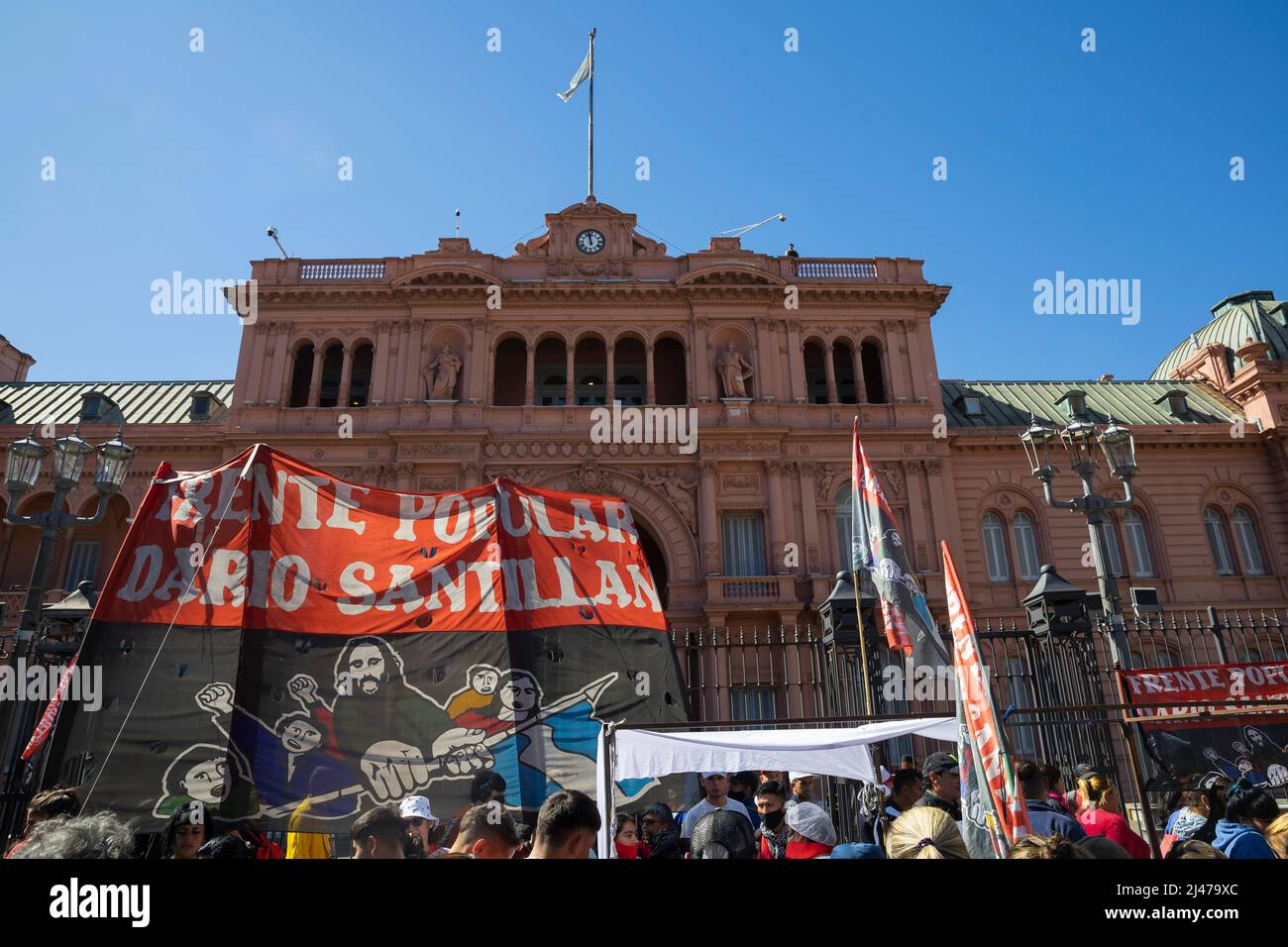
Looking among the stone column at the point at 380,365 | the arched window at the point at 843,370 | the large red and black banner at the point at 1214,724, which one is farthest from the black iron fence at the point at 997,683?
the stone column at the point at 380,365

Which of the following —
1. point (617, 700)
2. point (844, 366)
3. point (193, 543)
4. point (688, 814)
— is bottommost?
point (688, 814)

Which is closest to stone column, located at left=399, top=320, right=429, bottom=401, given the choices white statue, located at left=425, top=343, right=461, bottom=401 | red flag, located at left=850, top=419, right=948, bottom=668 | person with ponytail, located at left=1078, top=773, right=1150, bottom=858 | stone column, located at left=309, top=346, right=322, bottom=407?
white statue, located at left=425, top=343, right=461, bottom=401

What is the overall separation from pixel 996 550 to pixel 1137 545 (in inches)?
203

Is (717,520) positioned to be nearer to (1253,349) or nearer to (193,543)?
(193,543)

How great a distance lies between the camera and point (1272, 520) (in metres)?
26.4

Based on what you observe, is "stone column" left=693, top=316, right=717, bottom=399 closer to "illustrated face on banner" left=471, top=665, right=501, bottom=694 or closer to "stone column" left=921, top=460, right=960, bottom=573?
"stone column" left=921, top=460, right=960, bottom=573

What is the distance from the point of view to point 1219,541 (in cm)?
2641

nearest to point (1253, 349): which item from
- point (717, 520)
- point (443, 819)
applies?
point (717, 520)

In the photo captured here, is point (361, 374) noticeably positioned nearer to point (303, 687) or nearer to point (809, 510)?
point (809, 510)

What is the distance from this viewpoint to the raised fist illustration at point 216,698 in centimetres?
568

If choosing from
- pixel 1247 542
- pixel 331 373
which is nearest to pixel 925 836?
pixel 331 373

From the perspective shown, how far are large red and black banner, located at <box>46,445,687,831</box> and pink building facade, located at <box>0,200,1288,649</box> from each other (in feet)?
51.3

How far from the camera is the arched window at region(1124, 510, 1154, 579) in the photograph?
2561 cm
